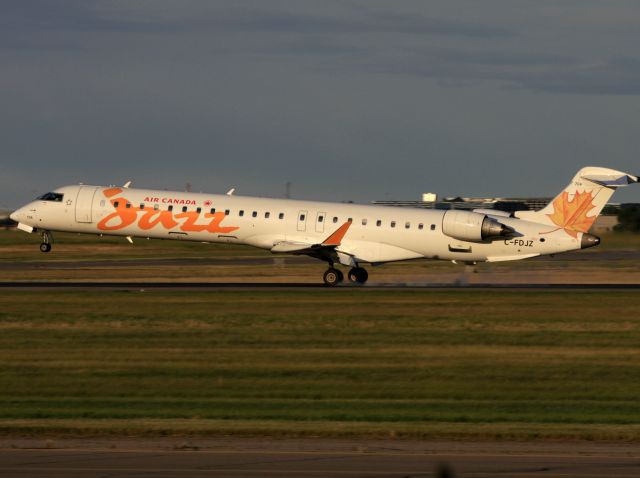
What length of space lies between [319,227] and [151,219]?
24.0 ft

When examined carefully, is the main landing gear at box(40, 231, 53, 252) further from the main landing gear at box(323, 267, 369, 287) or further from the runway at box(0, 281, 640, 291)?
the main landing gear at box(323, 267, 369, 287)

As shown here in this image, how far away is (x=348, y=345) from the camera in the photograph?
33.1m

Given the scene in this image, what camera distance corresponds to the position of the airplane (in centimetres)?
4738

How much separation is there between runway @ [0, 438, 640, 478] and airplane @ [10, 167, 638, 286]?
28512 mm

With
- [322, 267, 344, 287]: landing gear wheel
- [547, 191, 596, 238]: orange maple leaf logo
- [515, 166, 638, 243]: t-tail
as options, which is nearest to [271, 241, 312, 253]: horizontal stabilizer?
[322, 267, 344, 287]: landing gear wheel

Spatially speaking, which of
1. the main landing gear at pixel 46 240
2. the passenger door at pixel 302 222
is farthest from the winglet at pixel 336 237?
the main landing gear at pixel 46 240

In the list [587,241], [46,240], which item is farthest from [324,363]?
[46,240]

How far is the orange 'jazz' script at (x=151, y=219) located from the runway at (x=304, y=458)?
2902 centimetres

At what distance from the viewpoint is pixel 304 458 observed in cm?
1734

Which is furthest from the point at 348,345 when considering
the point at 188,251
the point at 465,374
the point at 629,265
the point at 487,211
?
the point at 188,251

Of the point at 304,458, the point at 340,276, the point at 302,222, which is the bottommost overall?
the point at 304,458

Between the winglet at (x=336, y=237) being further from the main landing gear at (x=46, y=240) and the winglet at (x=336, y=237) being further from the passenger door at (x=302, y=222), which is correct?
the main landing gear at (x=46, y=240)

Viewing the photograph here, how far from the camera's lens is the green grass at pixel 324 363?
21.8 m

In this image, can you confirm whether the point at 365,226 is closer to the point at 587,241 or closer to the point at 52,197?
the point at 587,241
